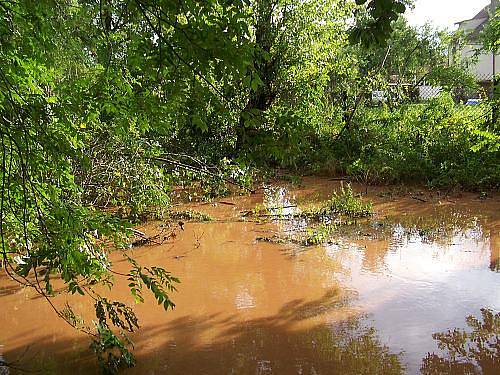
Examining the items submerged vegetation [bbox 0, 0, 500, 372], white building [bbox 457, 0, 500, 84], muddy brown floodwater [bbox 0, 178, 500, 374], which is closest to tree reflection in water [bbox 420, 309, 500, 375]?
muddy brown floodwater [bbox 0, 178, 500, 374]

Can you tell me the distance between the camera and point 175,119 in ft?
9.73

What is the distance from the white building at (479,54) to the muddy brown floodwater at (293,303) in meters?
8.97

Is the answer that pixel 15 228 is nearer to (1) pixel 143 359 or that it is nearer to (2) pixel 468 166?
(1) pixel 143 359

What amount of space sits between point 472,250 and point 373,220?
5.77 ft

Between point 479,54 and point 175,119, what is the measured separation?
1431cm

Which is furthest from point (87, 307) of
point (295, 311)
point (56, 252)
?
point (56, 252)

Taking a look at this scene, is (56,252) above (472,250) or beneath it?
above

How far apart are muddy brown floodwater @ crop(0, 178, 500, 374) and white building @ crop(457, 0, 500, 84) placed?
8.97 m

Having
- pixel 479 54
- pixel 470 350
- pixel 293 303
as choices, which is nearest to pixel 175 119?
pixel 293 303

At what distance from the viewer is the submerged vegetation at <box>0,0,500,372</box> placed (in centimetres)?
232

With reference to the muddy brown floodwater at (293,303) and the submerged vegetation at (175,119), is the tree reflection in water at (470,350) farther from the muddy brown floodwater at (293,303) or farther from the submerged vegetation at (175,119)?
the submerged vegetation at (175,119)

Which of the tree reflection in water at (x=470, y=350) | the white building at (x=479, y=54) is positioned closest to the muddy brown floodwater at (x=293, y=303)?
the tree reflection in water at (x=470, y=350)

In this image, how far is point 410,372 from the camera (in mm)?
3773

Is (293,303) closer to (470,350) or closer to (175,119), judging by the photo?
(470,350)
